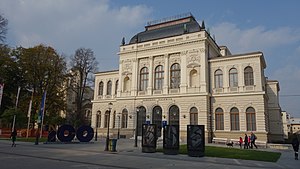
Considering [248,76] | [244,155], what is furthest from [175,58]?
[244,155]

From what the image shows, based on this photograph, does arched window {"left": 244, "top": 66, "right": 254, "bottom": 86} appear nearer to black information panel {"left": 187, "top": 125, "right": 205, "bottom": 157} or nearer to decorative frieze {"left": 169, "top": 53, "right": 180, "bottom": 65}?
decorative frieze {"left": 169, "top": 53, "right": 180, "bottom": 65}

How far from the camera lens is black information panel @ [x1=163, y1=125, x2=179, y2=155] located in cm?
1872

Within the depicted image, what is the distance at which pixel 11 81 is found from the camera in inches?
1682

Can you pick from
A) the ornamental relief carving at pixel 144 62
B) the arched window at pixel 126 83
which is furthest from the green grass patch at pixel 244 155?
the arched window at pixel 126 83

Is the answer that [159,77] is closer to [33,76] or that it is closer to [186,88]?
[186,88]

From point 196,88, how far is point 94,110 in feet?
69.4

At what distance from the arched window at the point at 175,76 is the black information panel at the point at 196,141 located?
19595 millimetres

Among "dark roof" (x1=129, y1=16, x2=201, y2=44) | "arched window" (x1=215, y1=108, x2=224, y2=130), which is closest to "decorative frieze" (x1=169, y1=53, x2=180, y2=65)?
"dark roof" (x1=129, y1=16, x2=201, y2=44)

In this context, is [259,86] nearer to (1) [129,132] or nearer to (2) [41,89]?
(1) [129,132]

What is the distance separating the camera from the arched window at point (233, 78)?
35.0 m

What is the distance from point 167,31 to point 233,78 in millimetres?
13708

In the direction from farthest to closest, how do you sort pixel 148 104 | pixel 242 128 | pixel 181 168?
pixel 148 104 → pixel 242 128 → pixel 181 168

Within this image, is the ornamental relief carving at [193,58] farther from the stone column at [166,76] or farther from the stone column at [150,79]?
the stone column at [150,79]

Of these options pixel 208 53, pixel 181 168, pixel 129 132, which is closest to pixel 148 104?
pixel 129 132
